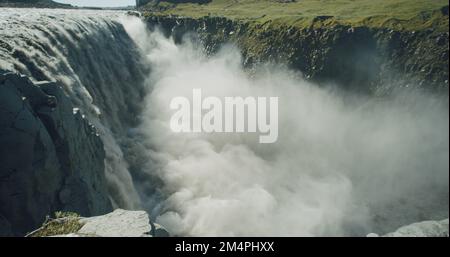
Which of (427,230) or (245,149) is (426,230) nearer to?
(427,230)

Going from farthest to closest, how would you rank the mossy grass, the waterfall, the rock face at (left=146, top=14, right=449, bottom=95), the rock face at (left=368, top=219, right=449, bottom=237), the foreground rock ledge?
the rock face at (left=146, top=14, right=449, bottom=95)
the waterfall
the mossy grass
the foreground rock ledge
the rock face at (left=368, top=219, right=449, bottom=237)

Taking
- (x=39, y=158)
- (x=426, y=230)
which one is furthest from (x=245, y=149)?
(x=426, y=230)

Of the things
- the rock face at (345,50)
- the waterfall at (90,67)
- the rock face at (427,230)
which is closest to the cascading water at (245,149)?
the waterfall at (90,67)

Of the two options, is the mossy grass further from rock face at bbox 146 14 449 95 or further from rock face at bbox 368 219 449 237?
rock face at bbox 146 14 449 95

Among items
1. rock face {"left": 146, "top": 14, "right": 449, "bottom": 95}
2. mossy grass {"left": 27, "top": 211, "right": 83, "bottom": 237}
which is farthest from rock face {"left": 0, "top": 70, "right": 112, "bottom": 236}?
rock face {"left": 146, "top": 14, "right": 449, "bottom": 95}

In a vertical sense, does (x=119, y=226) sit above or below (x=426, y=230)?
below

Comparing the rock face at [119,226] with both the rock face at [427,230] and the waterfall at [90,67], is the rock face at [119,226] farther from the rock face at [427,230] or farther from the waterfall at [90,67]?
the waterfall at [90,67]

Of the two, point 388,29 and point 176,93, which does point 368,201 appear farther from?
point 176,93
